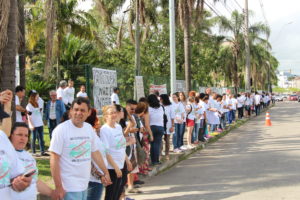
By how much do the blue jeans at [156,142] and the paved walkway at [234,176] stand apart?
17.7 inches

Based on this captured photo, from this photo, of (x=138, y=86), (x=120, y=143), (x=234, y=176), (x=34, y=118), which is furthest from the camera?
(x=138, y=86)

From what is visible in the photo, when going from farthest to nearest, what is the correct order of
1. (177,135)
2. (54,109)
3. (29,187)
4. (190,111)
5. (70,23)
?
(70,23), (190,111), (177,135), (54,109), (29,187)

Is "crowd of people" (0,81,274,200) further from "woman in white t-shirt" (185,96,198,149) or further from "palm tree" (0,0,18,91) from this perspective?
"woman in white t-shirt" (185,96,198,149)

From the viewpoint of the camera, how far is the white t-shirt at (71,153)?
144 inches

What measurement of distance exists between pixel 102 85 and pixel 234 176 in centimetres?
512

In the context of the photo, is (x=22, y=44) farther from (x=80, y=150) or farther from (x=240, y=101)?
(x=240, y=101)

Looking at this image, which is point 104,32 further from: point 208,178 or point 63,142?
point 63,142

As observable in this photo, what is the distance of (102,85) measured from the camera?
11.2 metres

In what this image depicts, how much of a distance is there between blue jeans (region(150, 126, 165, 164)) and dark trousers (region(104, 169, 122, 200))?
3.83 metres

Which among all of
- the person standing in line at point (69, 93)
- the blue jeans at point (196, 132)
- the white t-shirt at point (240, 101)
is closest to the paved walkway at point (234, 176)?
the blue jeans at point (196, 132)

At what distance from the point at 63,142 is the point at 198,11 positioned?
56.0 ft

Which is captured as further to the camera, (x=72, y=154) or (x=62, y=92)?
(x=62, y=92)

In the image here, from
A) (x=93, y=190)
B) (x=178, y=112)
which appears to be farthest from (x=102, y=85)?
(x=93, y=190)

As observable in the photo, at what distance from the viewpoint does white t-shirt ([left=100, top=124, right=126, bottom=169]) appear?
15.5ft
